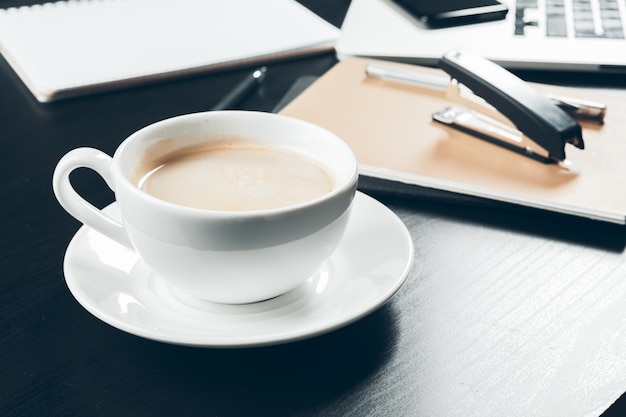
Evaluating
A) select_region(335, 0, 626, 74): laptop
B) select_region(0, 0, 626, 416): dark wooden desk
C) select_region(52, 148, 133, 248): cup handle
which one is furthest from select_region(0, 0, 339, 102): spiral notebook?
select_region(52, 148, 133, 248): cup handle

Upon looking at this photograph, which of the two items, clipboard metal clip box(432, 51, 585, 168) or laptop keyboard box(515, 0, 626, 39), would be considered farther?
laptop keyboard box(515, 0, 626, 39)

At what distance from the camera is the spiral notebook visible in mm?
740

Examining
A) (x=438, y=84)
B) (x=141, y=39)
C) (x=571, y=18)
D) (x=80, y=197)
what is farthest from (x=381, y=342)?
(x=571, y=18)

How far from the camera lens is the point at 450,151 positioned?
594 mm

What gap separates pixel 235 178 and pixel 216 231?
0.26 ft

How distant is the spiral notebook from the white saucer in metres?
0.34

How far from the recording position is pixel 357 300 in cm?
39

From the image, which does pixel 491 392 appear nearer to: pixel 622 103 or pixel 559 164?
pixel 559 164

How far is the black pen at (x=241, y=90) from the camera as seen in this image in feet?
2.27

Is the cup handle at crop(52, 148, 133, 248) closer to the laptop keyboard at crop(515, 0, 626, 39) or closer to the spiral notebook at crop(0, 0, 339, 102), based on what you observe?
the spiral notebook at crop(0, 0, 339, 102)

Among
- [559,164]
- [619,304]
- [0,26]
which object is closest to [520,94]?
[559,164]

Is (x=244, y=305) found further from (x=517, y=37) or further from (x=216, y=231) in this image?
(x=517, y=37)

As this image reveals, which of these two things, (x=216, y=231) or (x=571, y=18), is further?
(x=571, y=18)

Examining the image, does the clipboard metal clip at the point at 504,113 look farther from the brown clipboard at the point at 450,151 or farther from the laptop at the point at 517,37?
the laptop at the point at 517,37
